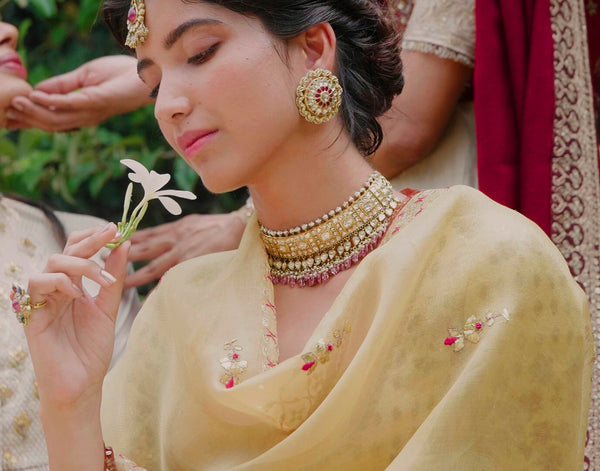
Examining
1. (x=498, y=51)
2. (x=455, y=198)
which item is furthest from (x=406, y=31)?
(x=455, y=198)

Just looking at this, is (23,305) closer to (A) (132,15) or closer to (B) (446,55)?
(A) (132,15)

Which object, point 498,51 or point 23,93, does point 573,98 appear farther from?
point 23,93

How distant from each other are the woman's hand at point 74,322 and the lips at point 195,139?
17 cm

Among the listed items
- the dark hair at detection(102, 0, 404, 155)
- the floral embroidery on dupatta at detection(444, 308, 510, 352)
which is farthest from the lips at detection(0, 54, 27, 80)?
the floral embroidery on dupatta at detection(444, 308, 510, 352)

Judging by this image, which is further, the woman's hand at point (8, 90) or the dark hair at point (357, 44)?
the woman's hand at point (8, 90)

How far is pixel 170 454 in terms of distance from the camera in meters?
1.93

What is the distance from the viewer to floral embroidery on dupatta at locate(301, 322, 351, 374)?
5.61 ft

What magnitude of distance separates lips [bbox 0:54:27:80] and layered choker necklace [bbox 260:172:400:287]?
1.05 metres

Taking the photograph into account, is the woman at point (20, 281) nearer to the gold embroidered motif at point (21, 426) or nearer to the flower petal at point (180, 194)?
the gold embroidered motif at point (21, 426)

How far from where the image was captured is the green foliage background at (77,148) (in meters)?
3.35

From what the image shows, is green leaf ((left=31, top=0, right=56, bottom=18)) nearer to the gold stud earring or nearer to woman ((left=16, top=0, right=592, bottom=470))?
woman ((left=16, top=0, right=592, bottom=470))

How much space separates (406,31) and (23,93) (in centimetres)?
93

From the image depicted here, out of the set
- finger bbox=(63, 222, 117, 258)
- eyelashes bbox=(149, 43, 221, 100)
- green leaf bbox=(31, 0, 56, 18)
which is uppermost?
A: eyelashes bbox=(149, 43, 221, 100)

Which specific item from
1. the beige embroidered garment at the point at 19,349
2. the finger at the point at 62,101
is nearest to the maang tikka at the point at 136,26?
the beige embroidered garment at the point at 19,349
